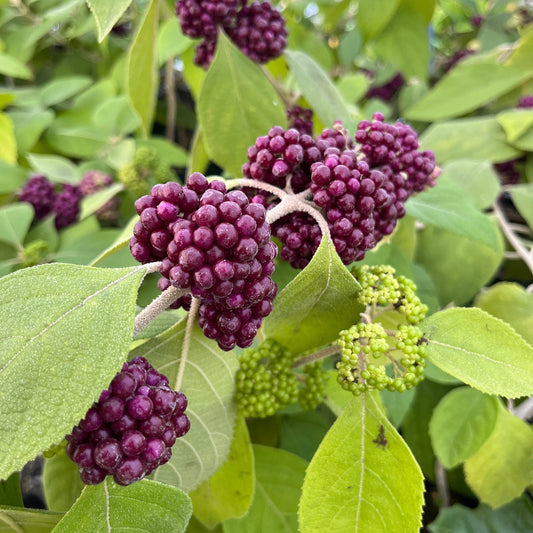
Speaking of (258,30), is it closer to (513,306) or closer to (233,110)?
(233,110)

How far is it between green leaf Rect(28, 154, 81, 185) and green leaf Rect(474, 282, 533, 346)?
1266mm

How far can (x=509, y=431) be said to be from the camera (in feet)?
→ 3.65

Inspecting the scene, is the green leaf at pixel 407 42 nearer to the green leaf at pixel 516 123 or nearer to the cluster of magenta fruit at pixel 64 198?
the green leaf at pixel 516 123

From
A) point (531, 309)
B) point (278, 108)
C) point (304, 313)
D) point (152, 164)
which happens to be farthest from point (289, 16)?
point (304, 313)

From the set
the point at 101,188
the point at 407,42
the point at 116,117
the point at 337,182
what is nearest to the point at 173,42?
the point at 116,117

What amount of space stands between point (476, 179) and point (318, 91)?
0.60m

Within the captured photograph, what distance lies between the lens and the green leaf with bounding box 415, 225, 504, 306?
1.23 m

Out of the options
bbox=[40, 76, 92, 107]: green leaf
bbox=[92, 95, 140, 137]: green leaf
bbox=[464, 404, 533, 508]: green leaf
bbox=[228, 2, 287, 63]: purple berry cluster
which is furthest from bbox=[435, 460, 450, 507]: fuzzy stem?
bbox=[40, 76, 92, 107]: green leaf

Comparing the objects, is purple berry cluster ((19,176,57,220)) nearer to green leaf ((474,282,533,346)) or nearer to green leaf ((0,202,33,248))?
green leaf ((0,202,33,248))

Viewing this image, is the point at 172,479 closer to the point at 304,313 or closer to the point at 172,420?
the point at 172,420

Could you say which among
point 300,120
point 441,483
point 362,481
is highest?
point 300,120

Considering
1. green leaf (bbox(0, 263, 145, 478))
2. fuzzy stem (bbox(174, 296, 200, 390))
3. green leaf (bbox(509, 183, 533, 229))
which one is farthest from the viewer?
green leaf (bbox(509, 183, 533, 229))

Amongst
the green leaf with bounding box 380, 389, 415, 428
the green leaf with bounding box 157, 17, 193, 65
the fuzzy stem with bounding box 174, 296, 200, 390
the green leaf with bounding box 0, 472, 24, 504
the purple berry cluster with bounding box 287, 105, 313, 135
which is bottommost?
the green leaf with bounding box 380, 389, 415, 428

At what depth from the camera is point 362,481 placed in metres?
0.65
